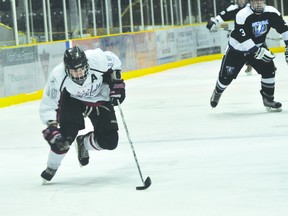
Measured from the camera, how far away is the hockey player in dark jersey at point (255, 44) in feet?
26.3

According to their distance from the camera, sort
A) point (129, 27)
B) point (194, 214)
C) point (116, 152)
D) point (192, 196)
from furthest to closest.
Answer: point (129, 27)
point (116, 152)
point (192, 196)
point (194, 214)

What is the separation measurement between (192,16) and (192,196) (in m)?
16.1

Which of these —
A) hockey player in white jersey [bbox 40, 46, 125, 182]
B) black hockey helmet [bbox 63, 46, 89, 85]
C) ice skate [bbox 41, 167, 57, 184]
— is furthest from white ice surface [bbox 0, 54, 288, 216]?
black hockey helmet [bbox 63, 46, 89, 85]

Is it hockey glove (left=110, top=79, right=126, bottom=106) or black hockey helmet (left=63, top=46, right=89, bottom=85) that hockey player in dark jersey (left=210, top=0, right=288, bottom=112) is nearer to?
hockey glove (left=110, top=79, right=126, bottom=106)

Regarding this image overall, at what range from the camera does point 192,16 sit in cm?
2019

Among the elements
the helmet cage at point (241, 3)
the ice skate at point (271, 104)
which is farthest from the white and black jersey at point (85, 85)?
the helmet cage at point (241, 3)

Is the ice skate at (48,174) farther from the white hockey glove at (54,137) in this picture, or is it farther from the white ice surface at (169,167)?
the white hockey glove at (54,137)

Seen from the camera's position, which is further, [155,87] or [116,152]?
[155,87]

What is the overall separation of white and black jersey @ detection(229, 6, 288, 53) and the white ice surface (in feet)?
2.33

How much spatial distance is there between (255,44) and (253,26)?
195mm

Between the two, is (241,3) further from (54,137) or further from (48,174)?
(54,137)

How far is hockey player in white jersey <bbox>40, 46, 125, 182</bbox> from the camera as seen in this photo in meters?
4.73

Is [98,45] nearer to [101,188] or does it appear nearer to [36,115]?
[36,115]

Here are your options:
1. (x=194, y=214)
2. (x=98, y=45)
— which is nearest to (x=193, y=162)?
(x=194, y=214)
